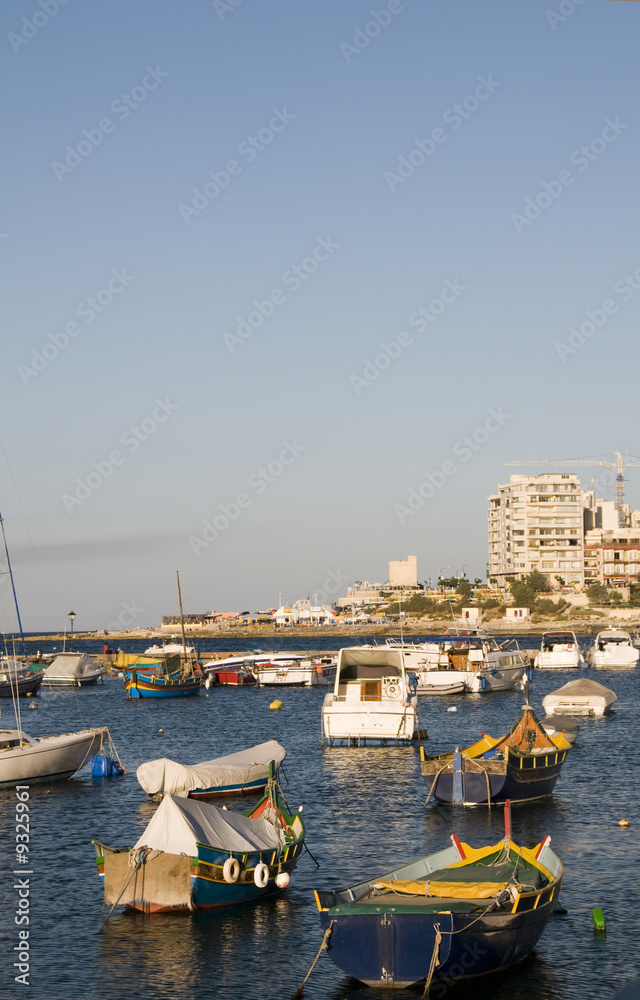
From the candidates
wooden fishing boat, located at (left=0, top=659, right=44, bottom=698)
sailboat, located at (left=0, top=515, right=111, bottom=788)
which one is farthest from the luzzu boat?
sailboat, located at (left=0, top=515, right=111, bottom=788)

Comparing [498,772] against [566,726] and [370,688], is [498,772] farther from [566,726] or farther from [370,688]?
[370,688]

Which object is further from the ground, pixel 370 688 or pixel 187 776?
pixel 370 688

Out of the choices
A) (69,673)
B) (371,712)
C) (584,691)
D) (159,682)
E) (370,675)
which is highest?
(370,675)

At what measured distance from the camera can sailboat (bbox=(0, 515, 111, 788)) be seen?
1620 inches

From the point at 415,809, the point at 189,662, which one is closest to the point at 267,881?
the point at 415,809

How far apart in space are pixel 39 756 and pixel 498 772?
722 inches

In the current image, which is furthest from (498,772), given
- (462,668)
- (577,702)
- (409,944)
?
(462,668)

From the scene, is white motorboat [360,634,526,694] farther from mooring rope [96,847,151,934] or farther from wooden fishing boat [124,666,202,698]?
mooring rope [96,847,151,934]

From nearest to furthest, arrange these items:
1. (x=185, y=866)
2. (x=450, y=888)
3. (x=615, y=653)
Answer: (x=450, y=888), (x=185, y=866), (x=615, y=653)

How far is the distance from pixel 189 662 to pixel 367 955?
10806 centimetres

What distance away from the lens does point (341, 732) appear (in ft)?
169

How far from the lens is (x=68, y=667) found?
111m

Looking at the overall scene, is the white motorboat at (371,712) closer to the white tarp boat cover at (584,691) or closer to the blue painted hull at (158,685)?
the white tarp boat cover at (584,691)

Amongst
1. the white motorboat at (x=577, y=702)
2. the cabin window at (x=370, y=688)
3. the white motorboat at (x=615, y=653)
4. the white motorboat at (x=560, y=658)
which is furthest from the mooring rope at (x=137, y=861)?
the white motorboat at (x=615, y=653)
